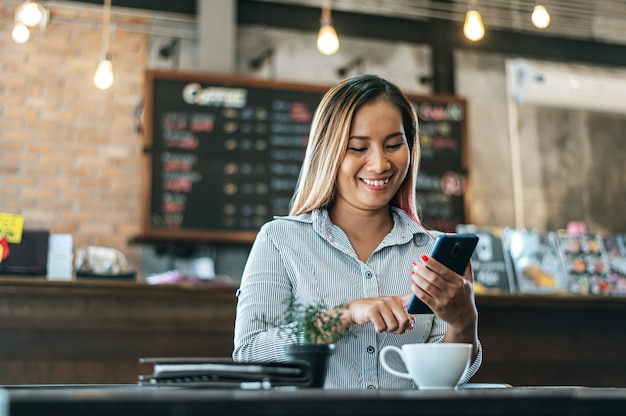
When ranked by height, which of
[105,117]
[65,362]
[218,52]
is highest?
[218,52]

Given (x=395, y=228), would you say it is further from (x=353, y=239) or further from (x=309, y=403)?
(x=309, y=403)

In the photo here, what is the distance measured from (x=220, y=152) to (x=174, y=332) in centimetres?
177

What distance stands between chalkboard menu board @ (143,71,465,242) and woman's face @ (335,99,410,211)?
3.18 m

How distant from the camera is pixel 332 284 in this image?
6.31 ft

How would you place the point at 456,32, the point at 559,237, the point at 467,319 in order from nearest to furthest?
1. the point at 467,319
2. the point at 559,237
3. the point at 456,32

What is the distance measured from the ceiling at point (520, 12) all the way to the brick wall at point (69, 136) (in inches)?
49.5

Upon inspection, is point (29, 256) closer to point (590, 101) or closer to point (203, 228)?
point (203, 228)

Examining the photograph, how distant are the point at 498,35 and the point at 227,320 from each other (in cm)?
355

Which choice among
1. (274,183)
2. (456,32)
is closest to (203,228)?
(274,183)

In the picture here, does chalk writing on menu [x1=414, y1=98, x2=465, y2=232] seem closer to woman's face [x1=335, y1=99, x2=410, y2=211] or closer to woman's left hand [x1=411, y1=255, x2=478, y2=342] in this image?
woman's face [x1=335, y1=99, x2=410, y2=211]

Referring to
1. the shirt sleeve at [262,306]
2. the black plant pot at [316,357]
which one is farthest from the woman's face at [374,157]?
the black plant pot at [316,357]

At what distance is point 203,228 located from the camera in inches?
203

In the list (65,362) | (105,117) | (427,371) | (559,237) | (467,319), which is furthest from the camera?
(105,117)

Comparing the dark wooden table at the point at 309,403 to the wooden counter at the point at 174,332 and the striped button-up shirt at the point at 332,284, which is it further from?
the wooden counter at the point at 174,332
